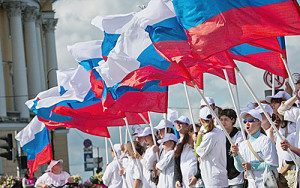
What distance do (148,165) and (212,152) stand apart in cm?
318

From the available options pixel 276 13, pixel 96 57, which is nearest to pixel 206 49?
pixel 276 13

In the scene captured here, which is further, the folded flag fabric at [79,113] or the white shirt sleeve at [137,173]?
the folded flag fabric at [79,113]

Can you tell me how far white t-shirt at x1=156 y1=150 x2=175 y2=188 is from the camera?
40.9 ft

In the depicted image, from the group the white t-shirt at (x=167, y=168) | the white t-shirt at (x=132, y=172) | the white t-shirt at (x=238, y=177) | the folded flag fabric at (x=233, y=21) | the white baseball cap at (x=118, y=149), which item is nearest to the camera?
the folded flag fabric at (x=233, y=21)

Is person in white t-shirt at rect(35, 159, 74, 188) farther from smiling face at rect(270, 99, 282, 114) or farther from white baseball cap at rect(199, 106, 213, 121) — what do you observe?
smiling face at rect(270, 99, 282, 114)

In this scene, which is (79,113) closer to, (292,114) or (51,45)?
(292,114)

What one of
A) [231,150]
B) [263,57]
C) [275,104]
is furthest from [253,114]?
[263,57]

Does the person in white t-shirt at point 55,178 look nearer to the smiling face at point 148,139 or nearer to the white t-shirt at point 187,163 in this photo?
the smiling face at point 148,139

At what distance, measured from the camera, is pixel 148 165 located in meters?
13.7

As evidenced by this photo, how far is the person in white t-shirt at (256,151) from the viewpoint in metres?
9.35

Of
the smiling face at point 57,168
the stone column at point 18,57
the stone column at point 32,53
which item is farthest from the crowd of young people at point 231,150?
the stone column at point 32,53

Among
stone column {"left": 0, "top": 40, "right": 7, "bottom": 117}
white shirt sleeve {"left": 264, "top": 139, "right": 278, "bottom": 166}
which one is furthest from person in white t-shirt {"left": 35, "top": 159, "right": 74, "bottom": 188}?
stone column {"left": 0, "top": 40, "right": 7, "bottom": 117}

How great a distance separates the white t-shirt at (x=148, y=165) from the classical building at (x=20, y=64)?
34568 millimetres

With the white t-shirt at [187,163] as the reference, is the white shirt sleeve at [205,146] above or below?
above
